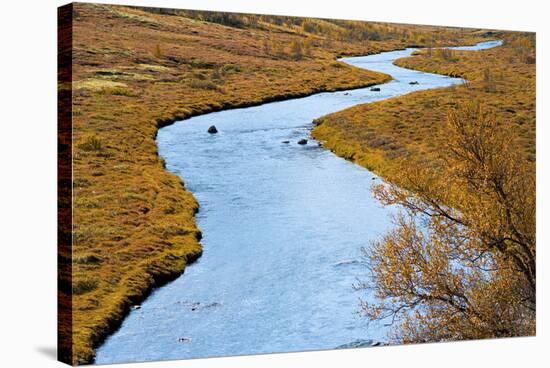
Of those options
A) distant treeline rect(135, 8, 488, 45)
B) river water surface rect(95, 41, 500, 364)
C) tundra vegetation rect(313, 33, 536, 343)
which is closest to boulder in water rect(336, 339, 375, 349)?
river water surface rect(95, 41, 500, 364)

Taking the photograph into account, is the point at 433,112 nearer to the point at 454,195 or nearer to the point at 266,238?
the point at 454,195

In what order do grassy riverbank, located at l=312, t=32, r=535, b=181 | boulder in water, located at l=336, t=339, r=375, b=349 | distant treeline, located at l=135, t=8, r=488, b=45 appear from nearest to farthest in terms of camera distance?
distant treeline, located at l=135, t=8, r=488, b=45 < boulder in water, located at l=336, t=339, r=375, b=349 < grassy riverbank, located at l=312, t=32, r=535, b=181

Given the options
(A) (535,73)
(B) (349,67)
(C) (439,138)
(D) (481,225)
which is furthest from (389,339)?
(A) (535,73)

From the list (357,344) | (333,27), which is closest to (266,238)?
(357,344)

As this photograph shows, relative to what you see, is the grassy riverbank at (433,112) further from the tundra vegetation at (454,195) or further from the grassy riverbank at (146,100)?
the grassy riverbank at (146,100)

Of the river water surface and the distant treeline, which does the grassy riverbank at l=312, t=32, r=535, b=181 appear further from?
the river water surface

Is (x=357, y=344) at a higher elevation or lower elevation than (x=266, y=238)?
lower
